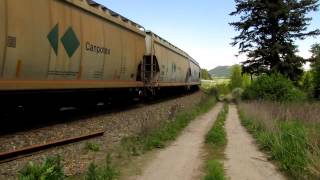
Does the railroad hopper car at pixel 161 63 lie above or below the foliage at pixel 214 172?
above

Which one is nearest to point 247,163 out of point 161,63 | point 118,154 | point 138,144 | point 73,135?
point 118,154

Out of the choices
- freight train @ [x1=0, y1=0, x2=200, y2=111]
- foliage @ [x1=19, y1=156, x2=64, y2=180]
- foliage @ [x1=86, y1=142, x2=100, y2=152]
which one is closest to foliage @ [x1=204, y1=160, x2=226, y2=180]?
foliage @ [x1=19, y1=156, x2=64, y2=180]

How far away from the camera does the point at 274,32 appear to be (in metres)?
43.8

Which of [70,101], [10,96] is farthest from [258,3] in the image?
[10,96]

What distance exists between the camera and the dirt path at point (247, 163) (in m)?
7.98

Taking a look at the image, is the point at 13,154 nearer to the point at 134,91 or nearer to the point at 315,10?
the point at 134,91

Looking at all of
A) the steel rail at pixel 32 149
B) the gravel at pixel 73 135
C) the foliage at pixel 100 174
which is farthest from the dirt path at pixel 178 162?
the steel rail at pixel 32 149

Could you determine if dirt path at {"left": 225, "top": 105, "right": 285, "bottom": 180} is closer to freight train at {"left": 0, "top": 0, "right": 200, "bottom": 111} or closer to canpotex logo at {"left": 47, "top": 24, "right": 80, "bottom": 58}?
freight train at {"left": 0, "top": 0, "right": 200, "bottom": 111}

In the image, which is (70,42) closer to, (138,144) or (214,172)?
(138,144)

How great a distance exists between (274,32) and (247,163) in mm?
36515

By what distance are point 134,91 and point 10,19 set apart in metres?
12.2

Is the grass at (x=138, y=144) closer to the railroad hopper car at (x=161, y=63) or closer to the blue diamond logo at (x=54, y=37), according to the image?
the blue diamond logo at (x=54, y=37)

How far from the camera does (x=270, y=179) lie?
7746mm

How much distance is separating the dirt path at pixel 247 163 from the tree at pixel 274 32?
101ft
